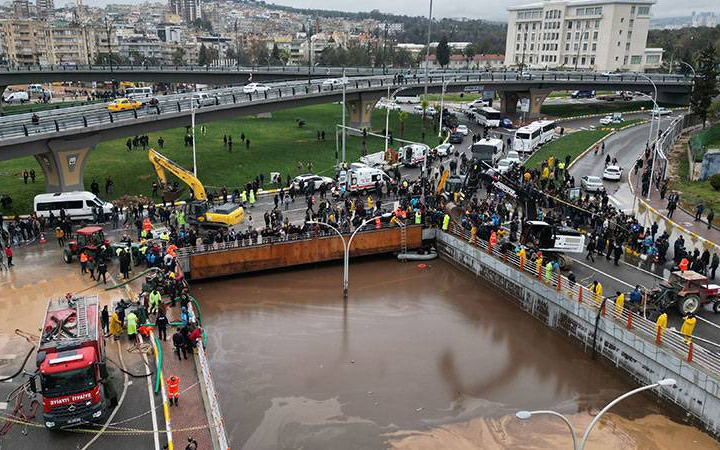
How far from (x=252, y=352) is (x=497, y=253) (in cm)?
1434

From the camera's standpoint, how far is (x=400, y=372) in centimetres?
2467

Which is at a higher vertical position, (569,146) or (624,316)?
(569,146)

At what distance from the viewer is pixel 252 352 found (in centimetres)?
2602

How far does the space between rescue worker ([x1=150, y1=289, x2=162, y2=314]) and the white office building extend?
406 ft

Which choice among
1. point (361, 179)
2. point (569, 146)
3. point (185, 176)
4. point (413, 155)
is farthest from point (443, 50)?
point (185, 176)

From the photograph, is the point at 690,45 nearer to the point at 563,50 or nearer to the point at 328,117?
the point at 563,50

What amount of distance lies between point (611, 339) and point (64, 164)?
3610 centimetres

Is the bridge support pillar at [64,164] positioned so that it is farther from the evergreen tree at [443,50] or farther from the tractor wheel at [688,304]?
the evergreen tree at [443,50]

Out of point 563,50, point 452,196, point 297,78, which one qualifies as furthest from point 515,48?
point 452,196

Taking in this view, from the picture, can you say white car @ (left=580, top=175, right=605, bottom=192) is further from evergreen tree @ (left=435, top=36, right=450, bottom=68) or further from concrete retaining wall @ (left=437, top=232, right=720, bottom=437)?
evergreen tree @ (left=435, top=36, right=450, bottom=68)

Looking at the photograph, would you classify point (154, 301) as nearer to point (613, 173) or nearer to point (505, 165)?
point (505, 165)

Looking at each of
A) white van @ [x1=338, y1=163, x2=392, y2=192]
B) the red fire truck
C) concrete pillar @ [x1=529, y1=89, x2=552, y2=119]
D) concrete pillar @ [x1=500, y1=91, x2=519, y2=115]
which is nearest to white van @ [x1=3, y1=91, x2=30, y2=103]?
concrete pillar @ [x1=500, y1=91, x2=519, y2=115]

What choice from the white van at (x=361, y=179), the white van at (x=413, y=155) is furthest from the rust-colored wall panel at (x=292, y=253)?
the white van at (x=413, y=155)

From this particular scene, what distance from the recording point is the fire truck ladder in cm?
1911
